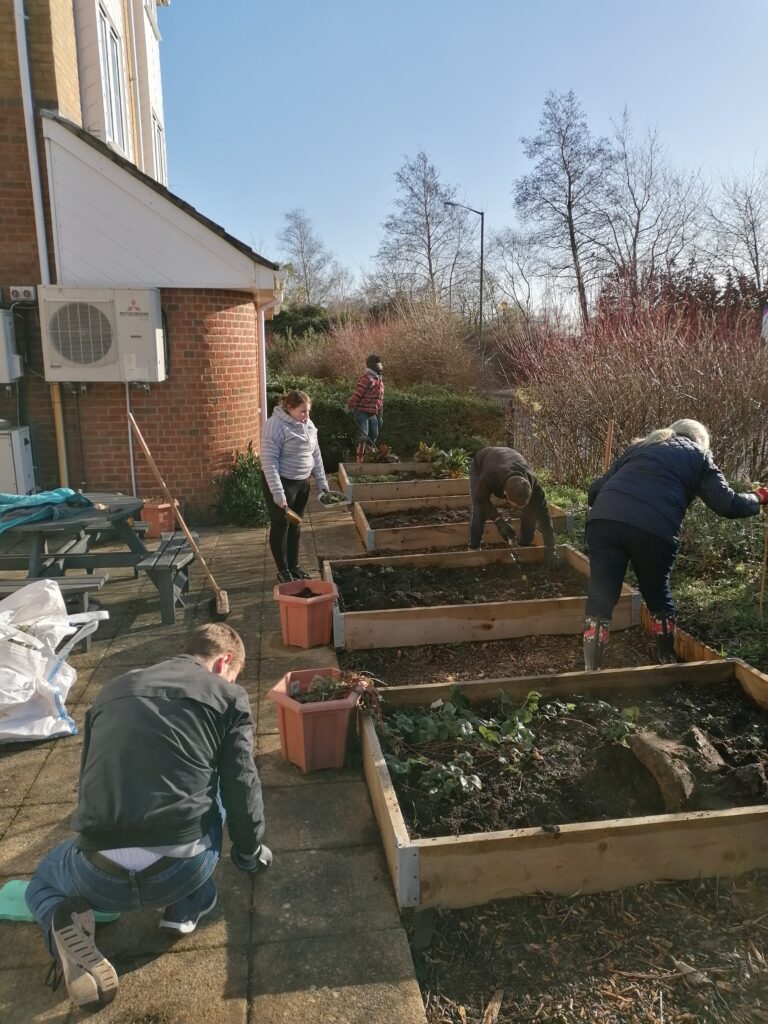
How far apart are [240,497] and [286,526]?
9.27ft

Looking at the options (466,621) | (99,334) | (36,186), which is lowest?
(466,621)

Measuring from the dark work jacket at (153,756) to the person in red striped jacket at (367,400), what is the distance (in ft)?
32.4

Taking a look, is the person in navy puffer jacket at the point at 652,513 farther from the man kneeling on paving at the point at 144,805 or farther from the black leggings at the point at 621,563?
the man kneeling on paving at the point at 144,805

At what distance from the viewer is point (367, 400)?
501 inches

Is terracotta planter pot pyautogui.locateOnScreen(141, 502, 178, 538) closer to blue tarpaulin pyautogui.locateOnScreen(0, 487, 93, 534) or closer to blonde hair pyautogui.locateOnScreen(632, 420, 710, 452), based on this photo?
blue tarpaulin pyautogui.locateOnScreen(0, 487, 93, 534)

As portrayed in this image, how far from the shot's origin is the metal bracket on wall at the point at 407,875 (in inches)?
105

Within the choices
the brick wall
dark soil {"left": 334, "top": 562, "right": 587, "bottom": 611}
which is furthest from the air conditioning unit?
dark soil {"left": 334, "top": 562, "right": 587, "bottom": 611}

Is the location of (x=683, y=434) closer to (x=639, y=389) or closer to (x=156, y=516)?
(x=639, y=389)

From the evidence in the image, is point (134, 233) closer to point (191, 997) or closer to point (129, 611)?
point (129, 611)

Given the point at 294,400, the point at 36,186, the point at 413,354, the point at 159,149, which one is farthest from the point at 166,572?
the point at 413,354

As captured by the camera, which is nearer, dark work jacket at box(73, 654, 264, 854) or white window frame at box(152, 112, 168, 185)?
dark work jacket at box(73, 654, 264, 854)

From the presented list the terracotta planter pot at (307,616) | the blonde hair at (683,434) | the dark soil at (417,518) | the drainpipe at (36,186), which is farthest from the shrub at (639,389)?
the drainpipe at (36,186)

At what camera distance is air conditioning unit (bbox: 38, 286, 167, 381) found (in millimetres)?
7977

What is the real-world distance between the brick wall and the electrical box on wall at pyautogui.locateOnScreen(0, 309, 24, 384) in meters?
0.29
